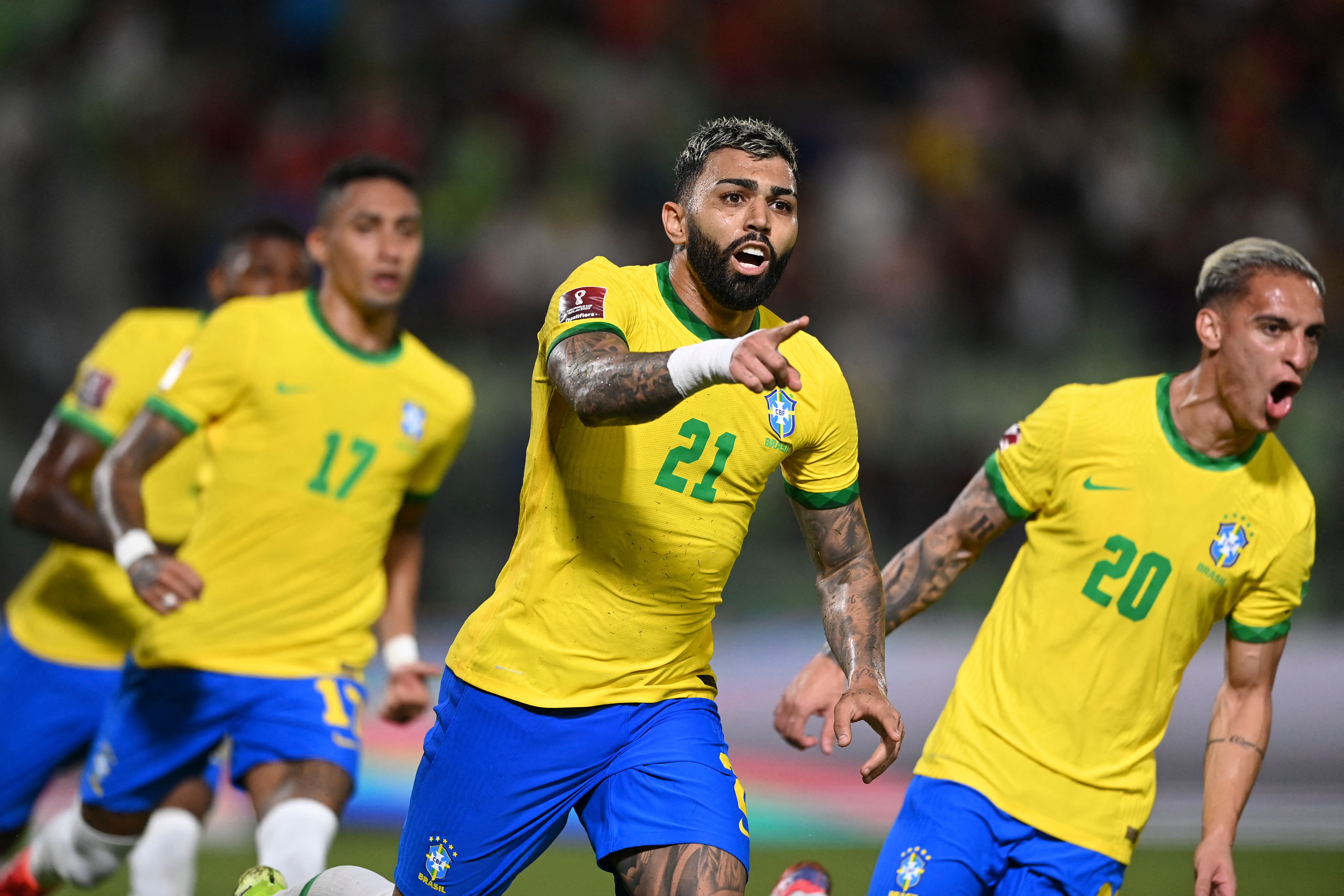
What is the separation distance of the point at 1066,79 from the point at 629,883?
10038mm

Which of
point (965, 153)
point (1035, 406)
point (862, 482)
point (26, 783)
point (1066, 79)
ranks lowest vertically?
point (26, 783)

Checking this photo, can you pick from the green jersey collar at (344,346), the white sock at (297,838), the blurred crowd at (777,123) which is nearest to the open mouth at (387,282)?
the green jersey collar at (344,346)

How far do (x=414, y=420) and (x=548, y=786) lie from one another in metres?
1.80

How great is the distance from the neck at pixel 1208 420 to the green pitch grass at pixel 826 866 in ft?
10.5

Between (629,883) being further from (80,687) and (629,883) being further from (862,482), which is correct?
(862,482)

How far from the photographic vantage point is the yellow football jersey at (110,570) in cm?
552

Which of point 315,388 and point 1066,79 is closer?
point 315,388

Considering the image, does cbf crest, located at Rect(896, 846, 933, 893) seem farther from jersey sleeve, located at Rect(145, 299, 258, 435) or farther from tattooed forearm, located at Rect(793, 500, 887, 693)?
jersey sleeve, located at Rect(145, 299, 258, 435)

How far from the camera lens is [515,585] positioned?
3.52 m

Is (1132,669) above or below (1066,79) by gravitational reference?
below

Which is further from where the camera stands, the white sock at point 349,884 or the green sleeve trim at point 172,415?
the green sleeve trim at point 172,415

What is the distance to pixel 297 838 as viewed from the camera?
4.30 meters

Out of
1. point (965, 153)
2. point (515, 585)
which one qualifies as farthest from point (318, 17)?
point (515, 585)

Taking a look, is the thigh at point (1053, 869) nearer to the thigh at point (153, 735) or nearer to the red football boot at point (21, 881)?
the thigh at point (153, 735)
